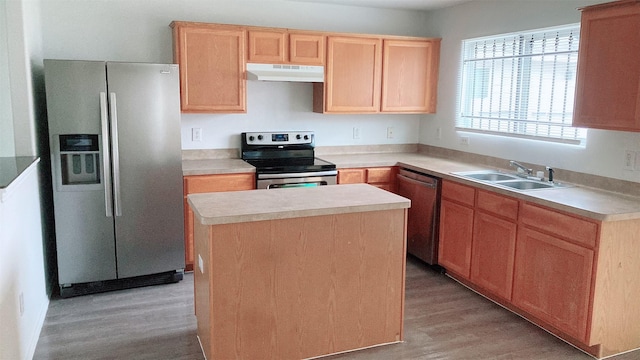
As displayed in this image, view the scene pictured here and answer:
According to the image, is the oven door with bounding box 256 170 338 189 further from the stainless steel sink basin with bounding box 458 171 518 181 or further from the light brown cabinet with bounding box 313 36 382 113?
the stainless steel sink basin with bounding box 458 171 518 181

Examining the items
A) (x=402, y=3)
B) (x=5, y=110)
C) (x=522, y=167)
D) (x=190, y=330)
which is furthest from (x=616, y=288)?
(x=5, y=110)

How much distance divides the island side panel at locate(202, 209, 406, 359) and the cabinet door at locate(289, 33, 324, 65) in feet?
6.79

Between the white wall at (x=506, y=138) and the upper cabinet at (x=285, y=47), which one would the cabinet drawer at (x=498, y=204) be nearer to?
the white wall at (x=506, y=138)

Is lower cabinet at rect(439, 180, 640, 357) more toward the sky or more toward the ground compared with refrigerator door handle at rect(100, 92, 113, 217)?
more toward the ground

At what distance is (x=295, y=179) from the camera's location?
4.21 metres

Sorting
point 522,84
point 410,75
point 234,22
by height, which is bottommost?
point 522,84

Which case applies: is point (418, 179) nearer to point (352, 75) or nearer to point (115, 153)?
point (352, 75)

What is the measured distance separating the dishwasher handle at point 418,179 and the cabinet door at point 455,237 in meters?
0.17

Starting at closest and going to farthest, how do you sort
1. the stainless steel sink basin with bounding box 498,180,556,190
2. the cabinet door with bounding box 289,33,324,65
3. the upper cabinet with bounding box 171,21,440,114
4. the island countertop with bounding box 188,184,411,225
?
the island countertop with bounding box 188,184,411,225
the stainless steel sink basin with bounding box 498,180,556,190
the upper cabinet with bounding box 171,21,440,114
the cabinet door with bounding box 289,33,324,65

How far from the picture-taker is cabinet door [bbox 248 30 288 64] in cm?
423

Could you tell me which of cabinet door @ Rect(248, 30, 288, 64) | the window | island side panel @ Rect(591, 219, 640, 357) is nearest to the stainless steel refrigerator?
cabinet door @ Rect(248, 30, 288, 64)

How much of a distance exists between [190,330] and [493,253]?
2118mm

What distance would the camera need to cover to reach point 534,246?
10.5ft

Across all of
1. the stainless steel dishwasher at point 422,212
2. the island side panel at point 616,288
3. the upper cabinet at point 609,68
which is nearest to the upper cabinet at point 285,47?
the stainless steel dishwasher at point 422,212
